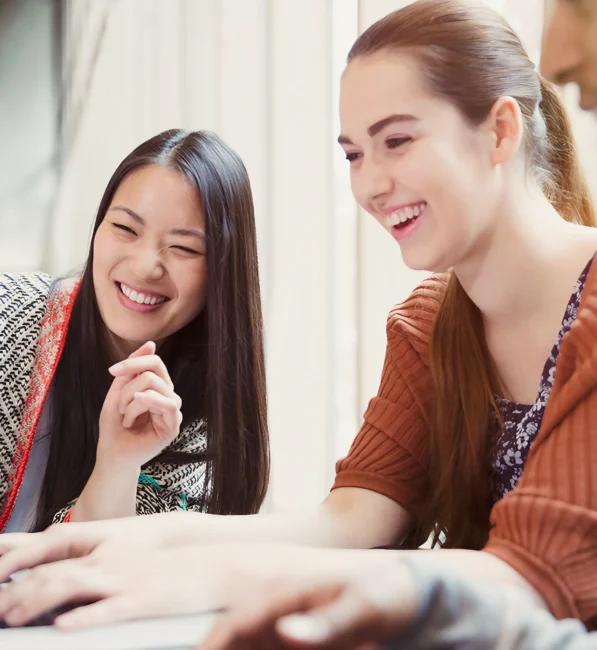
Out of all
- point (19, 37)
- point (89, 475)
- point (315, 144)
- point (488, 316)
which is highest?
→ point (19, 37)

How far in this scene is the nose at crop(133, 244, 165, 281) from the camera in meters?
0.68

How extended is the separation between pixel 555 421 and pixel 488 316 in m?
0.16

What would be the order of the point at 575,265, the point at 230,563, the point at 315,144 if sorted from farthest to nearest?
the point at 315,144
the point at 575,265
the point at 230,563

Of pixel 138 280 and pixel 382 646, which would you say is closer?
pixel 382 646

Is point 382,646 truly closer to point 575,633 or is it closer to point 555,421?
point 575,633

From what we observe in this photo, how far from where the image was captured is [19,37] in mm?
932

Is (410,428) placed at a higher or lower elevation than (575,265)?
lower

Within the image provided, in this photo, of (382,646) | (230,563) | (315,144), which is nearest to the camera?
(382,646)

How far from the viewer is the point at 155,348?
0.67 m

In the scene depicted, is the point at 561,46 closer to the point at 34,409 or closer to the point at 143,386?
the point at 143,386

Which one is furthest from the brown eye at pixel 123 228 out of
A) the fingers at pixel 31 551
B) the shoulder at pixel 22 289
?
the fingers at pixel 31 551

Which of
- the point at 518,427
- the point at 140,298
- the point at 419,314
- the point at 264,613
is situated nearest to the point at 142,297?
the point at 140,298

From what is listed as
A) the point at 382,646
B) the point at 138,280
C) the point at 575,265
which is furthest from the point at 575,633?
the point at 138,280

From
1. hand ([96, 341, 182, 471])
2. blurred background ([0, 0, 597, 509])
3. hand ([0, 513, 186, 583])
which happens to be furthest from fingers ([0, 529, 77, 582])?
blurred background ([0, 0, 597, 509])
